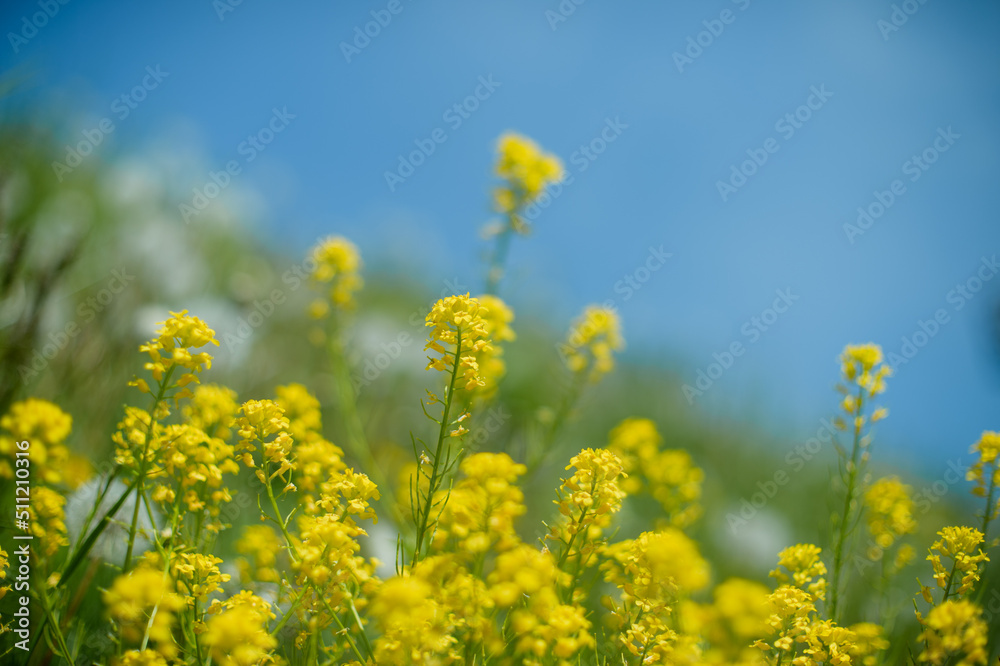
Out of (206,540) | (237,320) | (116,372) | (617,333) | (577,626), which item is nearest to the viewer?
(577,626)

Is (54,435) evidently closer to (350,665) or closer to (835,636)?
(350,665)

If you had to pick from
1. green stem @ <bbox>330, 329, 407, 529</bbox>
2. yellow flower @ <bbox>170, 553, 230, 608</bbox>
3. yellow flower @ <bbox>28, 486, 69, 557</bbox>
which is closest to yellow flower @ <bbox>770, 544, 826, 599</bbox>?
yellow flower @ <bbox>170, 553, 230, 608</bbox>

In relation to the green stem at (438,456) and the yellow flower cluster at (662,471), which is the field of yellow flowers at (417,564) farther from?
the yellow flower cluster at (662,471)

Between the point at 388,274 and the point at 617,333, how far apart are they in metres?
5.55

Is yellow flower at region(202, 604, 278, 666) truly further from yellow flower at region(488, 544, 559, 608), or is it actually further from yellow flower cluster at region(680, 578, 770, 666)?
yellow flower cluster at region(680, 578, 770, 666)

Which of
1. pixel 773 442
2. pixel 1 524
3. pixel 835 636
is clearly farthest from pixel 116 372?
pixel 773 442

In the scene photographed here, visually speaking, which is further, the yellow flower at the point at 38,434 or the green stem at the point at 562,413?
the green stem at the point at 562,413

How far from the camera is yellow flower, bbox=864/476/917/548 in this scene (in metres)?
2.41

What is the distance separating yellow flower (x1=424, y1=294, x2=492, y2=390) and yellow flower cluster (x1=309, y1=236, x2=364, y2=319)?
5.26 ft

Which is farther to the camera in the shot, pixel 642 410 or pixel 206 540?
pixel 642 410

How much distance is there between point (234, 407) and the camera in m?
2.00

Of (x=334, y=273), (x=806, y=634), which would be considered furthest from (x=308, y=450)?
(x=334, y=273)

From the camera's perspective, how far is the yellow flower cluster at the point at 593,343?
3.00m

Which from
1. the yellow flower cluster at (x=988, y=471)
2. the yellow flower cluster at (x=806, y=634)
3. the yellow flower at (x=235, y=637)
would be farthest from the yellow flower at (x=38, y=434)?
the yellow flower cluster at (x=988, y=471)
